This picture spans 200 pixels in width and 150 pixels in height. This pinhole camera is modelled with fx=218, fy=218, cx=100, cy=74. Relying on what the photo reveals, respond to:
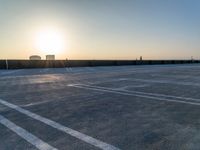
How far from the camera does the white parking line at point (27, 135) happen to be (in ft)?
11.6

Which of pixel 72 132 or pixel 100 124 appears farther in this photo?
pixel 100 124

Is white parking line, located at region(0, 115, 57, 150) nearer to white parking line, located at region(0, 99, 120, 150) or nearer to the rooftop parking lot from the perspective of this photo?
the rooftop parking lot

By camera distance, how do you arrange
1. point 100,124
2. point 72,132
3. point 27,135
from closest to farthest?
point 27,135 < point 72,132 < point 100,124

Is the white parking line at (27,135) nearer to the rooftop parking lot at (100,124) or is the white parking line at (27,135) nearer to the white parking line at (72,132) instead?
the rooftop parking lot at (100,124)

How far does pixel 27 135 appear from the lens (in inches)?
159

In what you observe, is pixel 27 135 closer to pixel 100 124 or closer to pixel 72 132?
pixel 72 132

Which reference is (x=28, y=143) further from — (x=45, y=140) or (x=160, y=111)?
(x=160, y=111)

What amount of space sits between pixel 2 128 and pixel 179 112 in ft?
13.5

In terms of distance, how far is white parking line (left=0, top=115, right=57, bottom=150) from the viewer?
353 centimetres

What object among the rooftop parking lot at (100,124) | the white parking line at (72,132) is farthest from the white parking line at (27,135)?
the white parking line at (72,132)

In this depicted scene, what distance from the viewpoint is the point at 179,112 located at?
18.0 feet

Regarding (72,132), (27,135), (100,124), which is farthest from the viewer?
(100,124)

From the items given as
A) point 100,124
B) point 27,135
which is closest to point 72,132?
point 100,124

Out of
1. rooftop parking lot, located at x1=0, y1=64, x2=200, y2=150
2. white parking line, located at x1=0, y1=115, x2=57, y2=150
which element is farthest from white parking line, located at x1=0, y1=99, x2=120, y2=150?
white parking line, located at x1=0, y1=115, x2=57, y2=150
